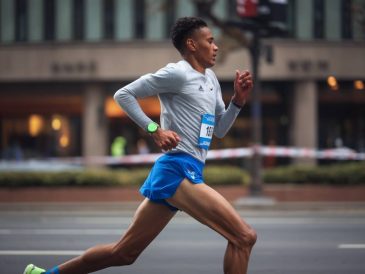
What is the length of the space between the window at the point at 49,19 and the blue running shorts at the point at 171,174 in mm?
27009

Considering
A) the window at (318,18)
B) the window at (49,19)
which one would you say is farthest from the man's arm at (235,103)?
the window at (49,19)

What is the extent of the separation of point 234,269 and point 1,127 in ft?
98.4

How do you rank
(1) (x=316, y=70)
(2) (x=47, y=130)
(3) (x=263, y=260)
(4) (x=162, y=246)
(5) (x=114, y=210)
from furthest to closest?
(2) (x=47, y=130)
(1) (x=316, y=70)
(5) (x=114, y=210)
(4) (x=162, y=246)
(3) (x=263, y=260)

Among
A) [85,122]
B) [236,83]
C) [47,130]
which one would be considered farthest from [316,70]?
[236,83]

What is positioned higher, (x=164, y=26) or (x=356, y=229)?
(x=164, y=26)

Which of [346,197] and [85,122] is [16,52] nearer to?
[85,122]

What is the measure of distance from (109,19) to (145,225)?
27.0 m

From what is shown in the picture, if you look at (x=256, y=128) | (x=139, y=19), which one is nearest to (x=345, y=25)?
(x=139, y=19)

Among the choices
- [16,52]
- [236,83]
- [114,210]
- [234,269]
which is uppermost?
[16,52]

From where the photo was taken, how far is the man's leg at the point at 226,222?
4.58 m

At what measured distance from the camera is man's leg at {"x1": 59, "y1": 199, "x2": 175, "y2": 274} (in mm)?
4770

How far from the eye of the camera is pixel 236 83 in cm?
488

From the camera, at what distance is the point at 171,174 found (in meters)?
4.70

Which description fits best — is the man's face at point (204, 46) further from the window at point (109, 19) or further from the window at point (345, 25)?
the window at point (109, 19)
